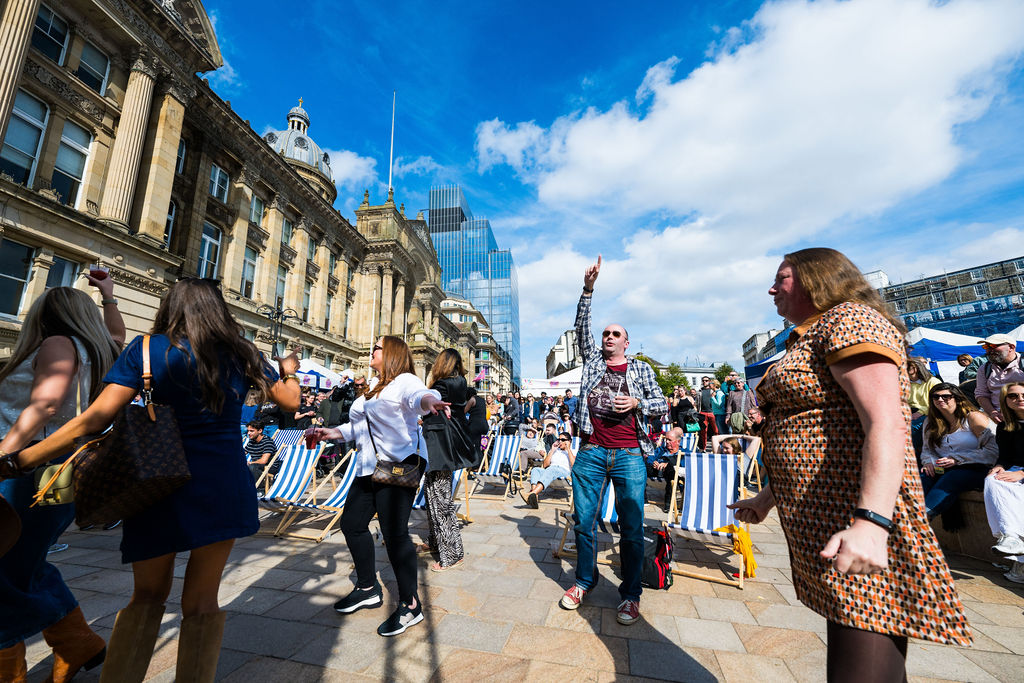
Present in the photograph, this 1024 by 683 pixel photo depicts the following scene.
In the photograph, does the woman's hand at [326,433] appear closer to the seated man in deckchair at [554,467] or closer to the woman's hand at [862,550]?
the woman's hand at [862,550]

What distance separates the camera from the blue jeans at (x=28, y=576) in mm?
1933

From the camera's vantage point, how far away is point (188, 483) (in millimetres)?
1648

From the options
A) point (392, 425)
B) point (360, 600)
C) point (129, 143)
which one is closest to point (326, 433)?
point (392, 425)

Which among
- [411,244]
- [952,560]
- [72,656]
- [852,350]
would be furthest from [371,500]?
[411,244]

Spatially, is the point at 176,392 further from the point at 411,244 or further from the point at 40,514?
the point at 411,244

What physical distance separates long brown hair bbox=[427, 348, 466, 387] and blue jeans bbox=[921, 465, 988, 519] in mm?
4643

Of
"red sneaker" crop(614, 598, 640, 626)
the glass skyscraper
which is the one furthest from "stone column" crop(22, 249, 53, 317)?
the glass skyscraper

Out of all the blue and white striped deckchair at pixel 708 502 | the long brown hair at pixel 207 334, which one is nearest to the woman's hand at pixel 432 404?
the long brown hair at pixel 207 334

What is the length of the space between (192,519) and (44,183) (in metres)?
16.4

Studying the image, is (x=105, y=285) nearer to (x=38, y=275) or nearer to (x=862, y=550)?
(x=862, y=550)

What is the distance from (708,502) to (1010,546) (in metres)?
2.21

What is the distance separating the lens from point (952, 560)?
13.8 ft

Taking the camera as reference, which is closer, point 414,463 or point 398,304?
point 414,463

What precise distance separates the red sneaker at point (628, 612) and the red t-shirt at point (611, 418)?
103cm
